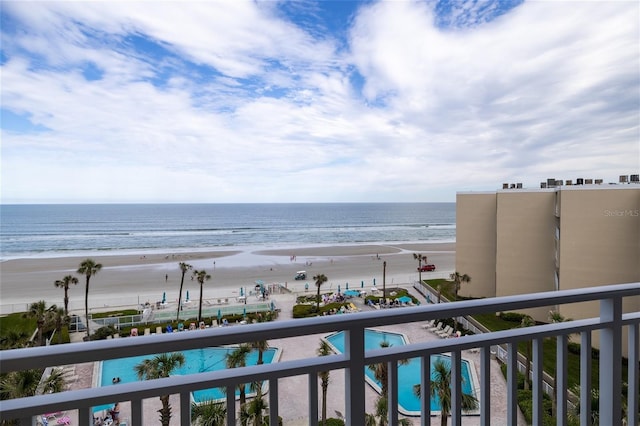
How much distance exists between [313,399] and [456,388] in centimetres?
48

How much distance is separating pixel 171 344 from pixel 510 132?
24.6m

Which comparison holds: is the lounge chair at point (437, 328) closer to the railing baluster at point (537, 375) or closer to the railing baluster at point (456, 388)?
the railing baluster at point (537, 375)

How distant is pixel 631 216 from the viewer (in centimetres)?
966

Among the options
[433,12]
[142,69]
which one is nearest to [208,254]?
[142,69]

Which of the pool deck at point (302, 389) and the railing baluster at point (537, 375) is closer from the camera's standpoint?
the railing baluster at point (537, 375)

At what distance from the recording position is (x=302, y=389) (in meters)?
5.48

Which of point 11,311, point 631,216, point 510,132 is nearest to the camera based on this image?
point 631,216

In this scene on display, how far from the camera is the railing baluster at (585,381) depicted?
1363 mm

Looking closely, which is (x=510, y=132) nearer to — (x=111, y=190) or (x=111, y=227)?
(x=111, y=190)

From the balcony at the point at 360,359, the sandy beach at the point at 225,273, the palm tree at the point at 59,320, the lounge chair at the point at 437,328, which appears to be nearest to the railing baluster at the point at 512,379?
the balcony at the point at 360,359

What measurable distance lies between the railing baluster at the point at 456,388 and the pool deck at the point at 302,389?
187mm

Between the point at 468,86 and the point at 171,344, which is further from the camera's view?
the point at 468,86

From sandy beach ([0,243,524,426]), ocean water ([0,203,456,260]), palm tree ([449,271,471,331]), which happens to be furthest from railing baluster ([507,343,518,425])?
ocean water ([0,203,456,260])

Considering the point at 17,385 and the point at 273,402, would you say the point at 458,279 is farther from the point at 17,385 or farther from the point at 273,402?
the point at 273,402
